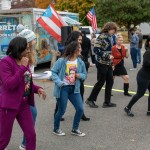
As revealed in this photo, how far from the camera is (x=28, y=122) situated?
4.12 m

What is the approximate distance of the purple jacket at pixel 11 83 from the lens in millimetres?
3744

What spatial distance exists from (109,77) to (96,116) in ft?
3.52

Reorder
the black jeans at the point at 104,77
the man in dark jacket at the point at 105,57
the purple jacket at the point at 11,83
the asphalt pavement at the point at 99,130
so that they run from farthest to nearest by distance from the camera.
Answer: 1. the black jeans at the point at 104,77
2. the man in dark jacket at the point at 105,57
3. the asphalt pavement at the point at 99,130
4. the purple jacket at the point at 11,83

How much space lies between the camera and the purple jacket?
374 centimetres

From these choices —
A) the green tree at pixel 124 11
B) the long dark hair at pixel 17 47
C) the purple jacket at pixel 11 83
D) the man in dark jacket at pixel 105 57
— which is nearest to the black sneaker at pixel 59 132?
the purple jacket at pixel 11 83

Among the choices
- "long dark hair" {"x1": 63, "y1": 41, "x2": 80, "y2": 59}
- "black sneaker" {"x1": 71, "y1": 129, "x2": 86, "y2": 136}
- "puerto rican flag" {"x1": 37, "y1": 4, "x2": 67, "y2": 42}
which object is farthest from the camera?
"puerto rican flag" {"x1": 37, "y1": 4, "x2": 67, "y2": 42}

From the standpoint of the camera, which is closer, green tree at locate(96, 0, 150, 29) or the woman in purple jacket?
the woman in purple jacket

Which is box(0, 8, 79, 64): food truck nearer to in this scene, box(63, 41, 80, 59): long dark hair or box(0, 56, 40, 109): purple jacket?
box(63, 41, 80, 59): long dark hair

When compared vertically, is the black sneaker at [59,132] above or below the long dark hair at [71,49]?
below

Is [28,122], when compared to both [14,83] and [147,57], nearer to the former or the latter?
[14,83]

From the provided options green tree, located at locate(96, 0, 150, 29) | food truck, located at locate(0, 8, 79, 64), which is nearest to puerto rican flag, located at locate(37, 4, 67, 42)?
food truck, located at locate(0, 8, 79, 64)

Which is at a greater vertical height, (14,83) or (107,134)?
(14,83)

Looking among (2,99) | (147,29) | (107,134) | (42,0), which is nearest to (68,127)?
(107,134)

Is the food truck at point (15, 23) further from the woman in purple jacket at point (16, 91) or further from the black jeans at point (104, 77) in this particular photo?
the woman in purple jacket at point (16, 91)
